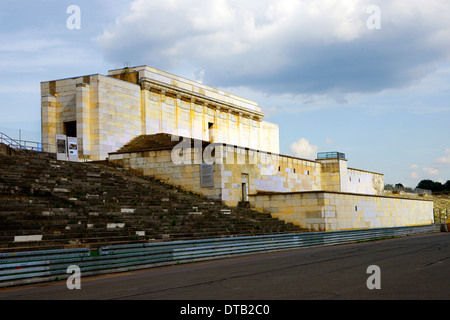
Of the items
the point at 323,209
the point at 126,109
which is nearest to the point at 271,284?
the point at 323,209

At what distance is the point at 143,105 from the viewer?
157ft

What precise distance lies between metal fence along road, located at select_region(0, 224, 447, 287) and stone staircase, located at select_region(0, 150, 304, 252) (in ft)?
4.82

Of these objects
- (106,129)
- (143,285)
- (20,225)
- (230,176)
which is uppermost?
(106,129)

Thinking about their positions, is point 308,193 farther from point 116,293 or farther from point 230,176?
point 116,293

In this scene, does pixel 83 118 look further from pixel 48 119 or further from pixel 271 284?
pixel 271 284

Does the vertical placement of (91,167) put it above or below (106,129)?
below

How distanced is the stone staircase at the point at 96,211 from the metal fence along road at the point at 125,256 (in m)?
1.47

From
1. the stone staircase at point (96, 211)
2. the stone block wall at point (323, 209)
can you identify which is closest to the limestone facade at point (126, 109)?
the stone staircase at point (96, 211)

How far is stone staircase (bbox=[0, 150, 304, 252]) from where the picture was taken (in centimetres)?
1825

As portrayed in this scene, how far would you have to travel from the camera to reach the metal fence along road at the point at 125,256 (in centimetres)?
1418

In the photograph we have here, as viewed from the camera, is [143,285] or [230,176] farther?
[230,176]

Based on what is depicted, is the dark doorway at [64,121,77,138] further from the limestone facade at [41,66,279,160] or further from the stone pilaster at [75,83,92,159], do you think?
the stone pilaster at [75,83,92,159]

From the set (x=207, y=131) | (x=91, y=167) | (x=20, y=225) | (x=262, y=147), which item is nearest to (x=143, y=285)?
(x=20, y=225)

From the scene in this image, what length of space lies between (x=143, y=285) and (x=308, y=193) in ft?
75.1
